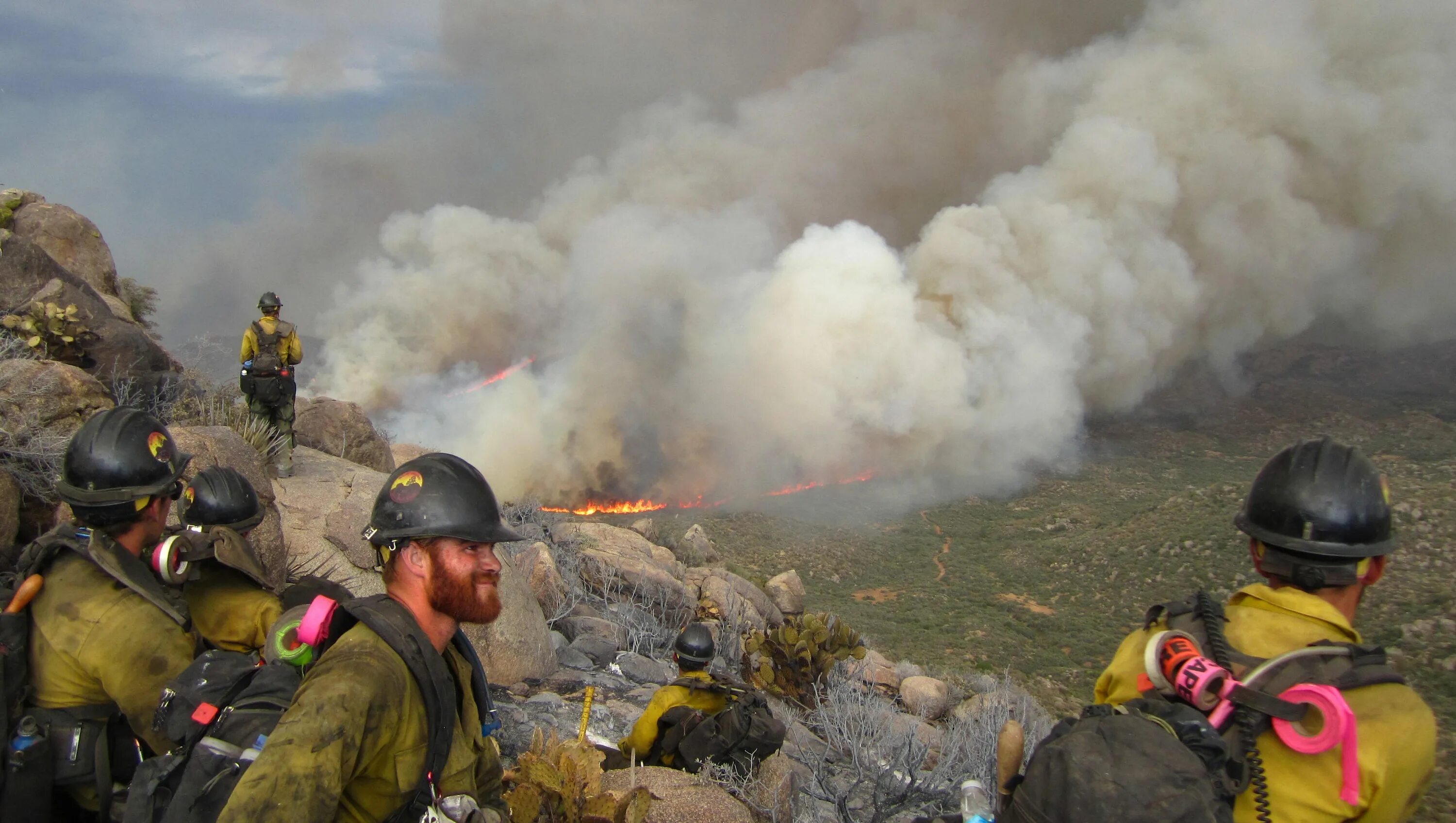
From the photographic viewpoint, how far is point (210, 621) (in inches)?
115

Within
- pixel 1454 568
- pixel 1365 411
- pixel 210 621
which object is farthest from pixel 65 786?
pixel 1365 411

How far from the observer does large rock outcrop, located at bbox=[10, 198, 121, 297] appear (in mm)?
10305

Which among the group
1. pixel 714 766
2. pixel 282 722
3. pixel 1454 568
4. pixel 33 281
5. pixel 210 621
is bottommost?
pixel 1454 568

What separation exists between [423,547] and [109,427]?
1.70 metres

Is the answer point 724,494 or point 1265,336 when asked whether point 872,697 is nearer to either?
point 724,494

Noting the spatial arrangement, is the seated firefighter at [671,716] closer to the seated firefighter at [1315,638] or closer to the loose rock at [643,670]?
the loose rock at [643,670]

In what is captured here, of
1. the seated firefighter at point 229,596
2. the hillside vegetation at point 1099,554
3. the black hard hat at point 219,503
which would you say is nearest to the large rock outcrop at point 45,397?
the black hard hat at point 219,503

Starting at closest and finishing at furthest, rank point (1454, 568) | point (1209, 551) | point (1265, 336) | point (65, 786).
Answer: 1. point (65, 786)
2. point (1454, 568)
3. point (1209, 551)
4. point (1265, 336)

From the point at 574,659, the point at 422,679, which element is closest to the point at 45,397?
the point at 574,659

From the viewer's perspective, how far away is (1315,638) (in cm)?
196

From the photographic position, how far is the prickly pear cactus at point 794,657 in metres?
7.80

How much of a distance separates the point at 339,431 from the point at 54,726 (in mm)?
9064

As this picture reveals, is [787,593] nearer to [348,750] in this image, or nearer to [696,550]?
[696,550]

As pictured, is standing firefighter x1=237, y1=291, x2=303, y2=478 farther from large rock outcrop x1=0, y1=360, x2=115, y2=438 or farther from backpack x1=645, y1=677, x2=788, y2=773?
backpack x1=645, y1=677, x2=788, y2=773
